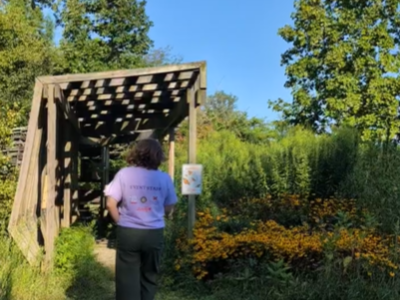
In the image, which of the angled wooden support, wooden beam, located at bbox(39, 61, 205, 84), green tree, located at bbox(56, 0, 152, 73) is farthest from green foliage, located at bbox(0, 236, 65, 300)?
green tree, located at bbox(56, 0, 152, 73)

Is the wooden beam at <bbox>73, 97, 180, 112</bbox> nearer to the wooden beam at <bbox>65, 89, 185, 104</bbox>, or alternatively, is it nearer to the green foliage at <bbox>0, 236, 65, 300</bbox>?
the wooden beam at <bbox>65, 89, 185, 104</bbox>

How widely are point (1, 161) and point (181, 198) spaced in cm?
304

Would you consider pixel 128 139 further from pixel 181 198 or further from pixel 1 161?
pixel 1 161

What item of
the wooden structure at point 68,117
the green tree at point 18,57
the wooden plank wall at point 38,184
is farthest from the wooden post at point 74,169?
the green tree at point 18,57

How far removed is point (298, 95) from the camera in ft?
54.9

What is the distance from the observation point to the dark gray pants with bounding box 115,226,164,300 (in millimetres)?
3844

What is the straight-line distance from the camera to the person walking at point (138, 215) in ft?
12.6

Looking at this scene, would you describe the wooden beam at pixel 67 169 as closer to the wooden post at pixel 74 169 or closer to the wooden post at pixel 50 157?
the wooden post at pixel 74 169

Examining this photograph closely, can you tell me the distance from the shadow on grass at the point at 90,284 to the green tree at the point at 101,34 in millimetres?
11181

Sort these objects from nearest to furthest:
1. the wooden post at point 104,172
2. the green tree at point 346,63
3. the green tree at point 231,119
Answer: the wooden post at point 104,172
the green tree at point 346,63
the green tree at point 231,119

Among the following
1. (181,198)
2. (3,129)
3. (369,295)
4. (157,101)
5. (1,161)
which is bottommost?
(369,295)

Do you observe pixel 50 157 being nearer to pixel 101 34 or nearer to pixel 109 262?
pixel 109 262

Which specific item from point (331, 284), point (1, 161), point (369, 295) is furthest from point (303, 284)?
point (1, 161)

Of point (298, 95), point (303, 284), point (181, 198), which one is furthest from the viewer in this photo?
point (298, 95)
